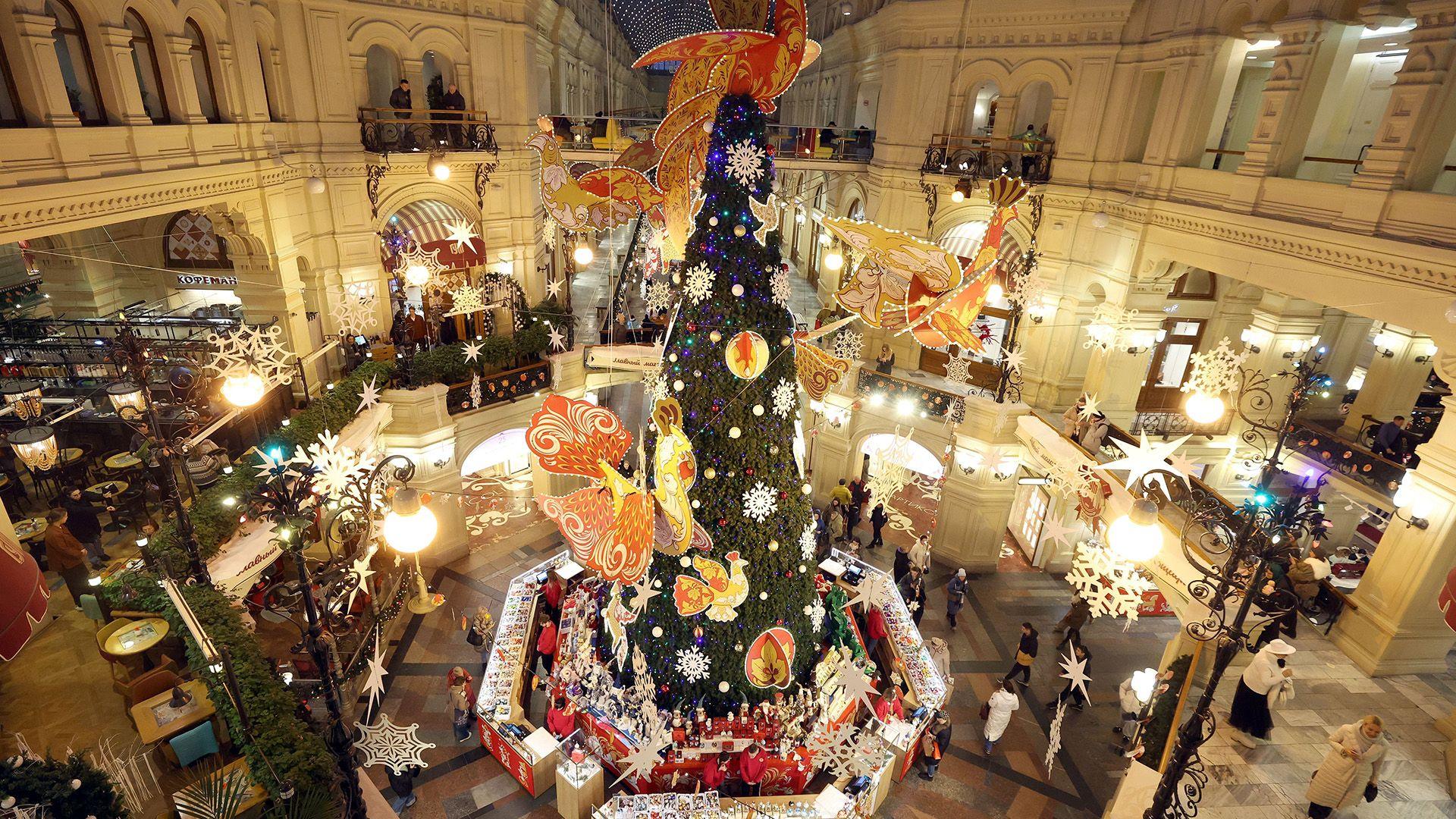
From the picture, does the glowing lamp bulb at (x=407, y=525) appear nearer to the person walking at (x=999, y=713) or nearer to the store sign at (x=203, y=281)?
the person walking at (x=999, y=713)

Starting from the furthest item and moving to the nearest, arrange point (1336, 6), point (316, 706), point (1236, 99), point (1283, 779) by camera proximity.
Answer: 1. point (1236, 99)
2. point (1336, 6)
3. point (316, 706)
4. point (1283, 779)

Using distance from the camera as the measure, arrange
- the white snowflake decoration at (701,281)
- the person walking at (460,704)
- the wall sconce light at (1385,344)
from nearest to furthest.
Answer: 1. the white snowflake decoration at (701,281)
2. the person walking at (460,704)
3. the wall sconce light at (1385,344)

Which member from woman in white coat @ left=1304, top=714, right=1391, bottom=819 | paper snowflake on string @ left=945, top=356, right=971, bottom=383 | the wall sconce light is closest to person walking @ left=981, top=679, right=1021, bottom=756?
woman in white coat @ left=1304, top=714, right=1391, bottom=819

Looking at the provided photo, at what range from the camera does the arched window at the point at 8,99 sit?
25.8ft

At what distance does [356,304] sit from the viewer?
13.9m

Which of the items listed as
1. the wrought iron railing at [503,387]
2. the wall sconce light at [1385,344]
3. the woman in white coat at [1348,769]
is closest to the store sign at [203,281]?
the wrought iron railing at [503,387]

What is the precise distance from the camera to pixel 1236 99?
12938mm

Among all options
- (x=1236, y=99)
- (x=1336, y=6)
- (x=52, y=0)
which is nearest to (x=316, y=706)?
(x=52, y=0)

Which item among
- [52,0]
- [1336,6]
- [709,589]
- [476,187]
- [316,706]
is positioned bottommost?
[316,706]

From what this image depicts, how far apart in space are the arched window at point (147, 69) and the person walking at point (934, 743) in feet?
45.6

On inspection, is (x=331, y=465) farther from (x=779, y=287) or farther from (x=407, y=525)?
(x=779, y=287)

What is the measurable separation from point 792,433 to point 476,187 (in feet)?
34.3

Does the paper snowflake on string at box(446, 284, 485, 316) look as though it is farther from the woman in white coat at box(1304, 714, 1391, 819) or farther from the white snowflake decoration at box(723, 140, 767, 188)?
the woman in white coat at box(1304, 714, 1391, 819)

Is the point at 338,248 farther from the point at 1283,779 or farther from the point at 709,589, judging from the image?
the point at 1283,779
